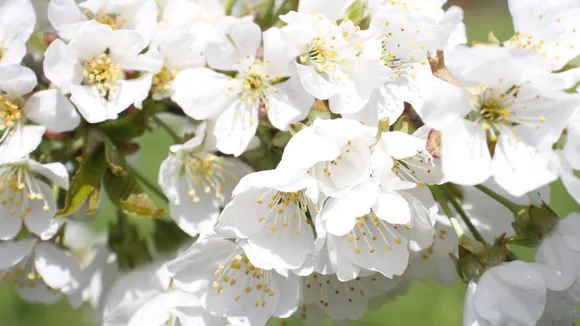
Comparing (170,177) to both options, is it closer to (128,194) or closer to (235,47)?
(128,194)

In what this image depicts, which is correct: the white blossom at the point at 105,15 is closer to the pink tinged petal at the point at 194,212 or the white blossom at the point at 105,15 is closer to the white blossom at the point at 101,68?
the white blossom at the point at 101,68

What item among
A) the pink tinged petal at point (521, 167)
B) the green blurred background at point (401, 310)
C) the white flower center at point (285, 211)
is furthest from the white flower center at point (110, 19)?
the green blurred background at point (401, 310)

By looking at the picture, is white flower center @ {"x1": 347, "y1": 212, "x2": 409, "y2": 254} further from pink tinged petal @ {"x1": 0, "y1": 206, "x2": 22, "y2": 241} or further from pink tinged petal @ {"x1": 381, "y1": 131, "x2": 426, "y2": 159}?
pink tinged petal @ {"x1": 0, "y1": 206, "x2": 22, "y2": 241}

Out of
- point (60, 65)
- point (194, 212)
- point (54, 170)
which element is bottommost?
point (194, 212)

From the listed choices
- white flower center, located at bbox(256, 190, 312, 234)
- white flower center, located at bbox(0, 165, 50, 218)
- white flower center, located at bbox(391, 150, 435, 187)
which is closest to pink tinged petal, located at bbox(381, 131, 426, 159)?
white flower center, located at bbox(391, 150, 435, 187)

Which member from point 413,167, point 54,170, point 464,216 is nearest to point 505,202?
point 464,216

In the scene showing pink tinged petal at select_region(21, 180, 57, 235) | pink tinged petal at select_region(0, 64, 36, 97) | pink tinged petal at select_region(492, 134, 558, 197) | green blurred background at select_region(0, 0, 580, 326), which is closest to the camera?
pink tinged petal at select_region(492, 134, 558, 197)
